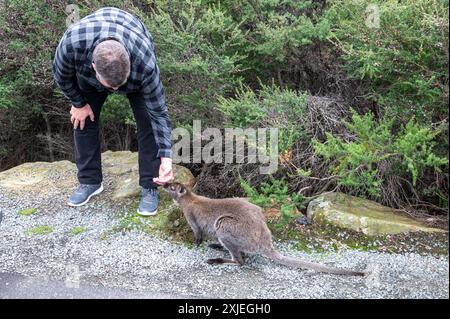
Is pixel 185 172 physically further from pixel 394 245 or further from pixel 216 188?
pixel 394 245

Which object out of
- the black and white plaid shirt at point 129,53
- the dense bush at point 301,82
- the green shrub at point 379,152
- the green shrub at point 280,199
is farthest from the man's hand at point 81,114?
the green shrub at point 379,152

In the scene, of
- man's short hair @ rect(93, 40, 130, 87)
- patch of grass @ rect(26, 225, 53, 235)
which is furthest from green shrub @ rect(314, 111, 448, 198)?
patch of grass @ rect(26, 225, 53, 235)

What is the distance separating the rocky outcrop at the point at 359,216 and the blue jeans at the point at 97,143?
5.30ft

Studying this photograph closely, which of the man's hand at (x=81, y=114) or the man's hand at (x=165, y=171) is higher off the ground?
the man's hand at (x=81, y=114)

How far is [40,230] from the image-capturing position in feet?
16.1

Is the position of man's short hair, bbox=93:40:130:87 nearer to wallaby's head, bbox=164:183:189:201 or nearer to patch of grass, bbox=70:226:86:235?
wallaby's head, bbox=164:183:189:201

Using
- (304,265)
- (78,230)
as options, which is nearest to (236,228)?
(304,265)

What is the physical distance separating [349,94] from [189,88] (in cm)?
182

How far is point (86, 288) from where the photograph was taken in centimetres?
401

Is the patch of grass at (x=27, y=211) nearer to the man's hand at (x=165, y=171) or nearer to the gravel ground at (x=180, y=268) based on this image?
the gravel ground at (x=180, y=268)

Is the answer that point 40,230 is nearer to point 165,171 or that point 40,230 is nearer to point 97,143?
point 97,143

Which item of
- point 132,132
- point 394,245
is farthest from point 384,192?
point 132,132

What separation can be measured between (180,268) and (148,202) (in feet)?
3.27

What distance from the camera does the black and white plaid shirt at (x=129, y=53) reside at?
4.27 meters
